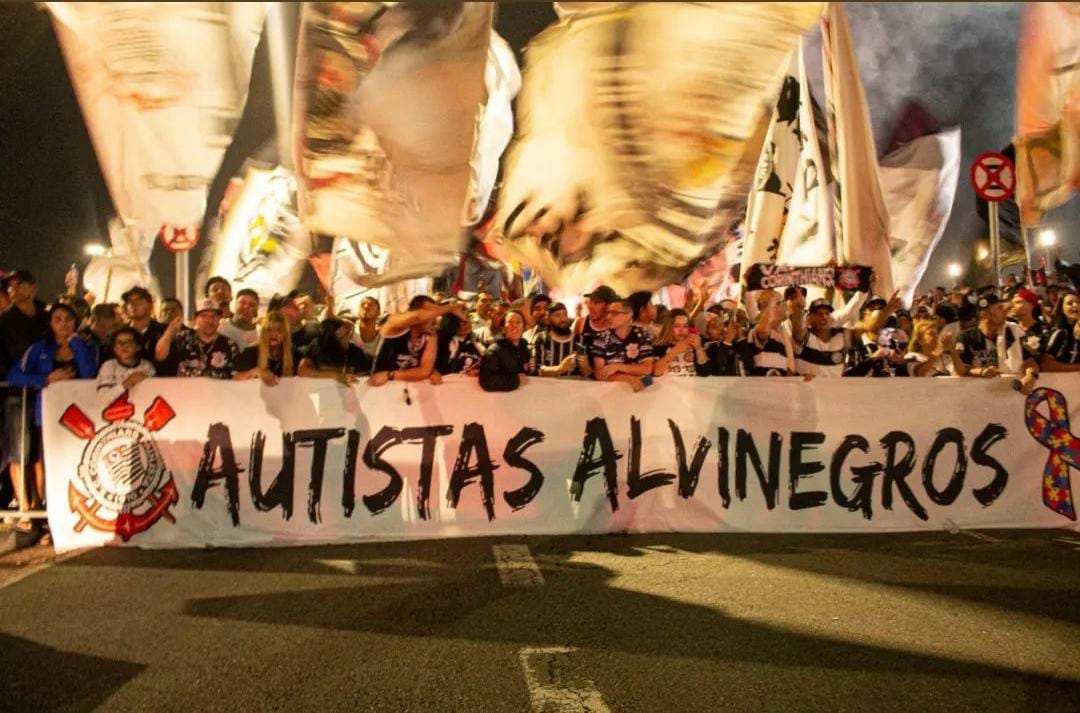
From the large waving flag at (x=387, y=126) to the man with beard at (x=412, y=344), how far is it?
402 cm

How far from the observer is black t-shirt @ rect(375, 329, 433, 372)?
633 centimetres

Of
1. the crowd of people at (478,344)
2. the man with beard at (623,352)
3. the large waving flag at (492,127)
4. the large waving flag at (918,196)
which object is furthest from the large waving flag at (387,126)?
the large waving flag at (918,196)

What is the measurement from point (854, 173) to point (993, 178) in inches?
111

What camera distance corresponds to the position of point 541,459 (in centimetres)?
621

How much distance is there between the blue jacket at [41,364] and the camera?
5.95 meters

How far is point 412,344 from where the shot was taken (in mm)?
6367

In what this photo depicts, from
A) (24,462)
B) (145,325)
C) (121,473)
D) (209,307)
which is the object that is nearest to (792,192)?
(209,307)

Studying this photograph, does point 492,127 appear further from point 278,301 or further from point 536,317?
point 278,301

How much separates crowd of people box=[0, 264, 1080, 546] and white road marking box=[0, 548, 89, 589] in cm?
52

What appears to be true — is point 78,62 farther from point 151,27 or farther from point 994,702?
point 994,702

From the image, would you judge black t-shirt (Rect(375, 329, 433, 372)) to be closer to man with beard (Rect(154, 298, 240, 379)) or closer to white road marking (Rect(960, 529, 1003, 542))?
man with beard (Rect(154, 298, 240, 379))

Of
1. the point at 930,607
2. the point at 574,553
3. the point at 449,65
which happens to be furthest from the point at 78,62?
the point at 930,607

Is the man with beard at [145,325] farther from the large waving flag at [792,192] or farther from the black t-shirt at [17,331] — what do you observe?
the large waving flag at [792,192]

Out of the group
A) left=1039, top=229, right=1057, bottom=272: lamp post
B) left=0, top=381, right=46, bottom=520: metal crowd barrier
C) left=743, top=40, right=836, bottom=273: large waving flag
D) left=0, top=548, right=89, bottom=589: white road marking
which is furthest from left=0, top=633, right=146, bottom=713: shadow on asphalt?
left=1039, top=229, right=1057, bottom=272: lamp post
